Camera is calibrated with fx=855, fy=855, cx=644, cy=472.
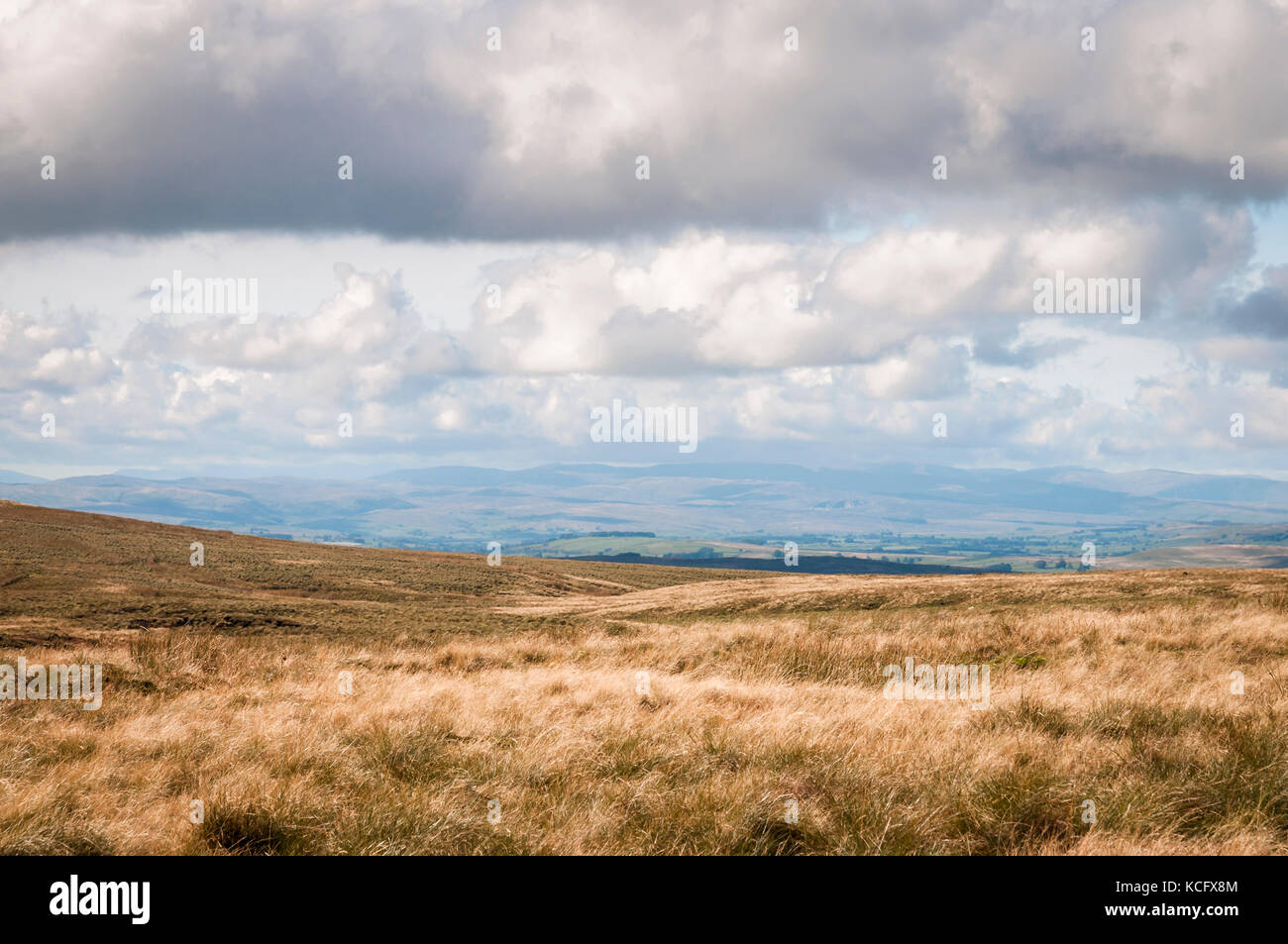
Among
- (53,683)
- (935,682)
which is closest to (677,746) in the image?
(935,682)

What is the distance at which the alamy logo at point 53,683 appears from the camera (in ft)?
40.0

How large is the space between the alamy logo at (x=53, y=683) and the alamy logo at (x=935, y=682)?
37.2 feet

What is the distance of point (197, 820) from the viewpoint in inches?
264

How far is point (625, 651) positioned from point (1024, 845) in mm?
Answer: 13499

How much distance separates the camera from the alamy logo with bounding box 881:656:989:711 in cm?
1187
